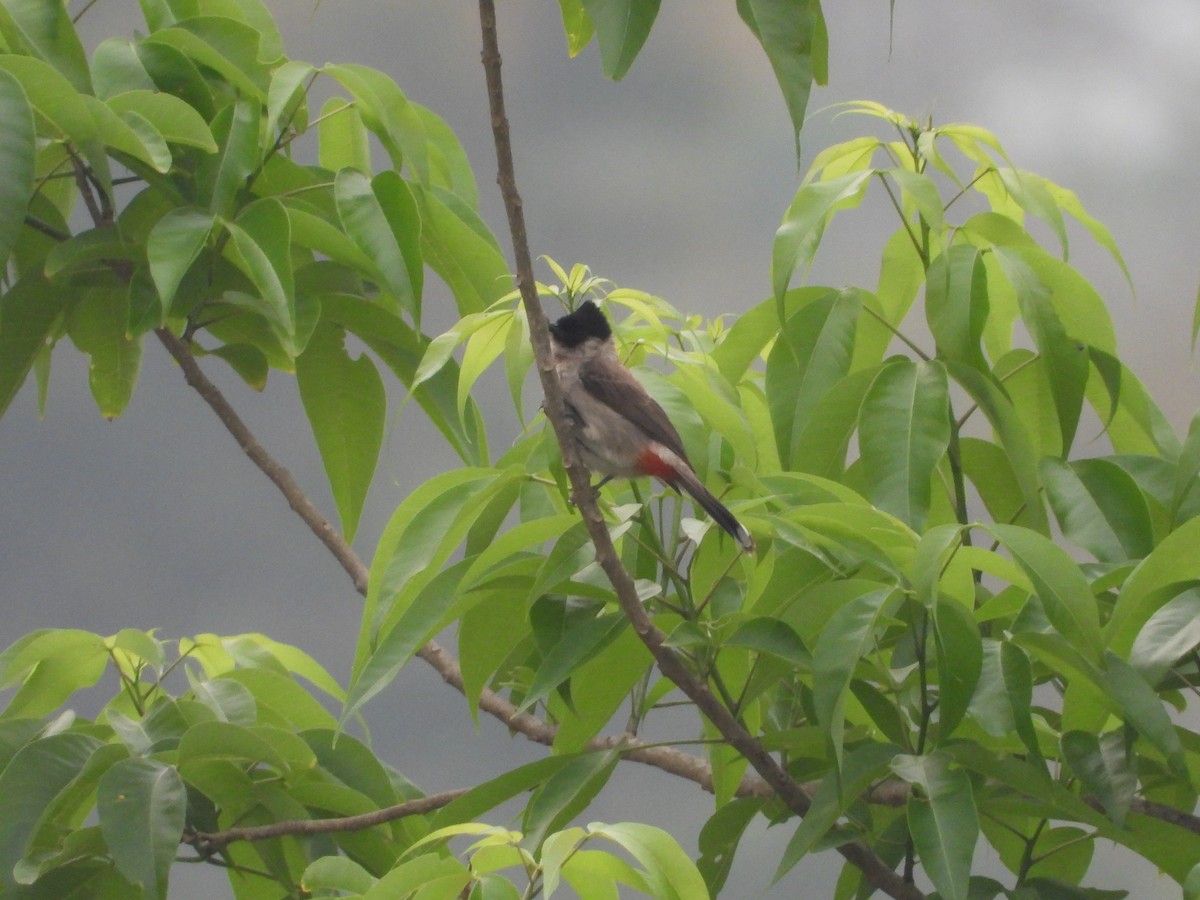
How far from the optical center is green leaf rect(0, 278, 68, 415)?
2424mm

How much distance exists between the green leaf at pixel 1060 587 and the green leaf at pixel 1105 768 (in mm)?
289

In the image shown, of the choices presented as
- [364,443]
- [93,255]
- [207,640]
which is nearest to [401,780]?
[207,640]

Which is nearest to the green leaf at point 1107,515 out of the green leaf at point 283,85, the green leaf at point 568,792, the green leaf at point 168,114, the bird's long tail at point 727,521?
the bird's long tail at point 727,521

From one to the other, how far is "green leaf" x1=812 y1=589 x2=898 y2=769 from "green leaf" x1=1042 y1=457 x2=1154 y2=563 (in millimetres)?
498

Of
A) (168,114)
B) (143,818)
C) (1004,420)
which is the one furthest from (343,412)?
(1004,420)

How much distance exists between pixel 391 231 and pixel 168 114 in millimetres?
409

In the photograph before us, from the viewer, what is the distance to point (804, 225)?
1.90 meters

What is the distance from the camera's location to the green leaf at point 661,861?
150 cm

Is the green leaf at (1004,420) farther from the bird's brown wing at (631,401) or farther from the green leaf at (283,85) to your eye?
the green leaf at (283,85)

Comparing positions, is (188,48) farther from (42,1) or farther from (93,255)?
(93,255)

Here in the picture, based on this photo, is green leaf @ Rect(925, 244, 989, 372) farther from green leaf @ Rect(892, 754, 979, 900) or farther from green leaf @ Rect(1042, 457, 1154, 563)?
green leaf @ Rect(892, 754, 979, 900)

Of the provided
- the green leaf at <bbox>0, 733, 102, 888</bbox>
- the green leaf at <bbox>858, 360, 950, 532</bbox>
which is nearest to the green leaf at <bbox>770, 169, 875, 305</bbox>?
the green leaf at <bbox>858, 360, 950, 532</bbox>

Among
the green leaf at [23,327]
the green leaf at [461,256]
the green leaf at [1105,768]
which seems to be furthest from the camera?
the green leaf at [23,327]

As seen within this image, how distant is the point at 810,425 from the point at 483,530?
1.79 ft
